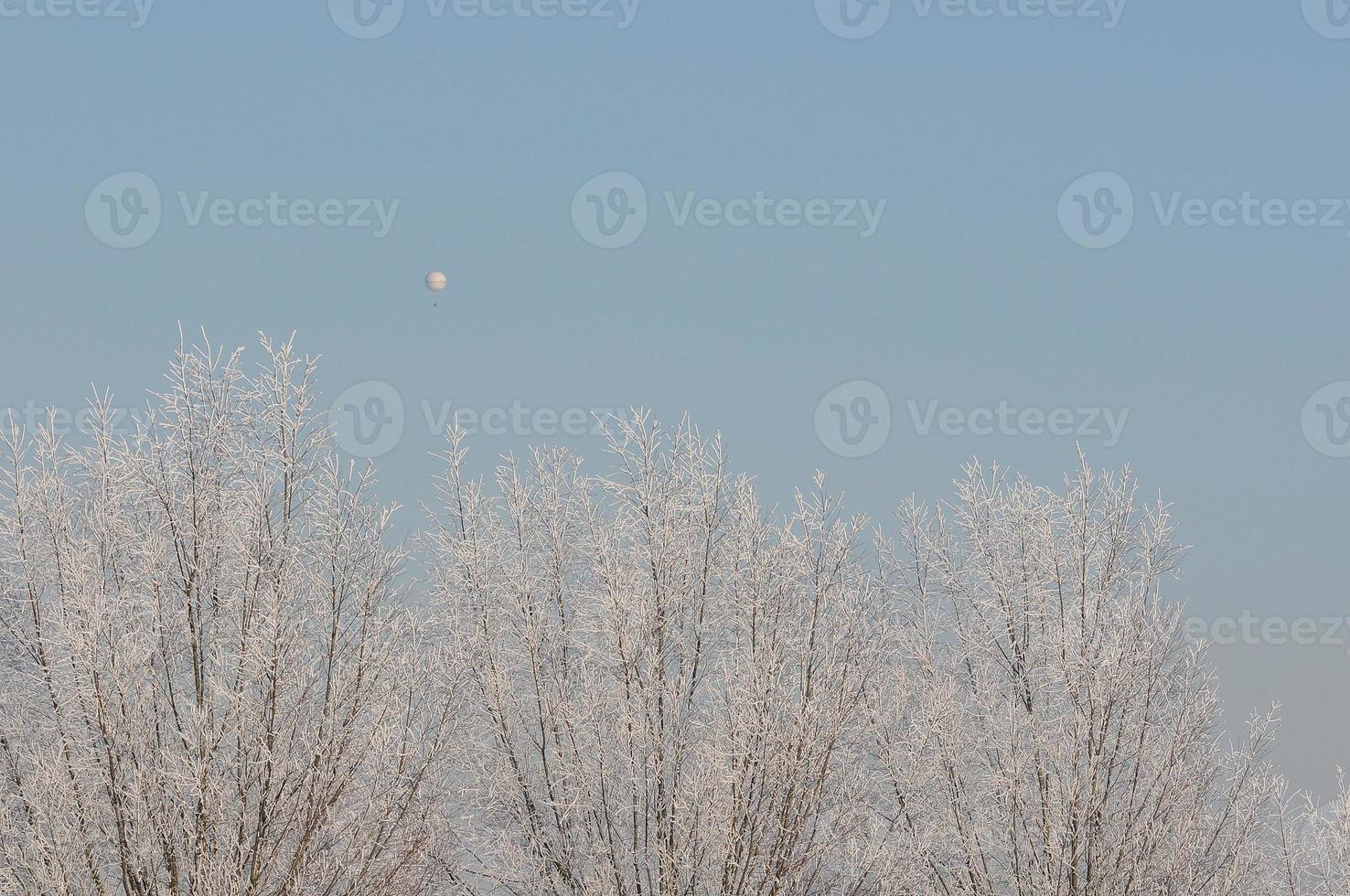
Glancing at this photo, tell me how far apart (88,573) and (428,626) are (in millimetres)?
4907

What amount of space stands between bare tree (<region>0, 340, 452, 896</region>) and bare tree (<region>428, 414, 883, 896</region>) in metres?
1.86

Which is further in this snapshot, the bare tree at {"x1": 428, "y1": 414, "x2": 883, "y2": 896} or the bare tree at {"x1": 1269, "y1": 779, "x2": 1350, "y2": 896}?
the bare tree at {"x1": 1269, "y1": 779, "x2": 1350, "y2": 896}

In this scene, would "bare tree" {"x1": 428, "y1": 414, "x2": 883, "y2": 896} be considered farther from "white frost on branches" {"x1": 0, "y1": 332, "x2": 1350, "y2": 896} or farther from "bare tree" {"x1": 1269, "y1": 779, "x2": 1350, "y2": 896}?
"bare tree" {"x1": 1269, "y1": 779, "x2": 1350, "y2": 896}

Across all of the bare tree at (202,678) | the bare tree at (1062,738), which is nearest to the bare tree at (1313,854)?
the bare tree at (1062,738)

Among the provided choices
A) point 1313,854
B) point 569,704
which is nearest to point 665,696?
point 569,704

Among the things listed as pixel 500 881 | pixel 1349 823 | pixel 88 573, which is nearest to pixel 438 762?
pixel 500 881

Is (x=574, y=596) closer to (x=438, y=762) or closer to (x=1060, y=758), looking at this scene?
(x=438, y=762)

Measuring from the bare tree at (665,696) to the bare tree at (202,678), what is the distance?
186cm

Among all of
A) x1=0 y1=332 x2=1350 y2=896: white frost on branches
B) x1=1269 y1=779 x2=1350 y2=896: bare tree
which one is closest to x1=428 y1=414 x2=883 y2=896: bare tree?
x1=0 y1=332 x2=1350 y2=896: white frost on branches

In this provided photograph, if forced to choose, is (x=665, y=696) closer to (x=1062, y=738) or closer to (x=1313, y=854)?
(x=1062, y=738)

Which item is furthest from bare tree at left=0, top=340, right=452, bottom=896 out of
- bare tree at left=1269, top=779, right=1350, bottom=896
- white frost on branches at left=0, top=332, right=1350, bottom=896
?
bare tree at left=1269, top=779, right=1350, bottom=896

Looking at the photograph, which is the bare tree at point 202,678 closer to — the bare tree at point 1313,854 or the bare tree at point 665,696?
the bare tree at point 665,696

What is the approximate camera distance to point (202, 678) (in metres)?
18.8

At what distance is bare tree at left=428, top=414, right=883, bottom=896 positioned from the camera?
1956cm
